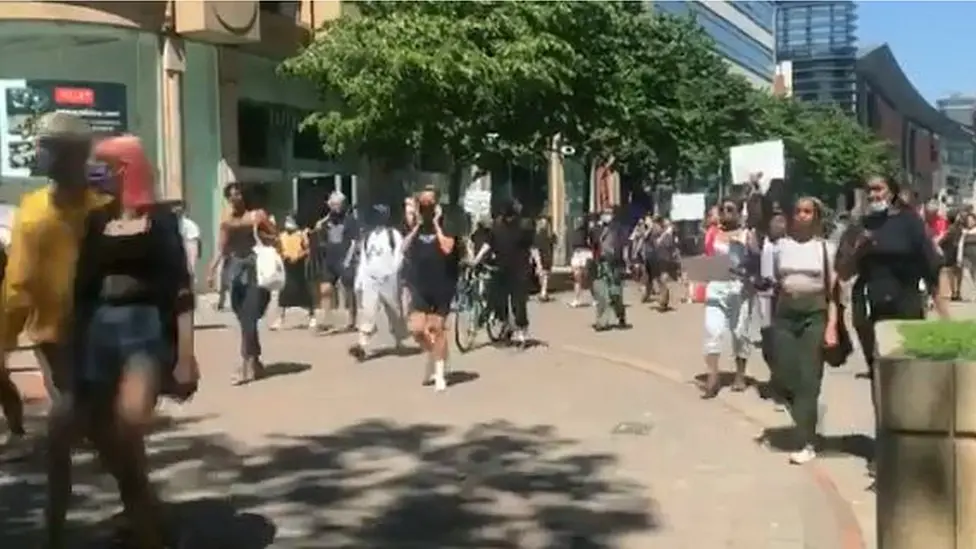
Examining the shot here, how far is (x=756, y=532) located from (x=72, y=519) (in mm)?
3133

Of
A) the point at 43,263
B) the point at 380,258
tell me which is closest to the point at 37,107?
the point at 380,258

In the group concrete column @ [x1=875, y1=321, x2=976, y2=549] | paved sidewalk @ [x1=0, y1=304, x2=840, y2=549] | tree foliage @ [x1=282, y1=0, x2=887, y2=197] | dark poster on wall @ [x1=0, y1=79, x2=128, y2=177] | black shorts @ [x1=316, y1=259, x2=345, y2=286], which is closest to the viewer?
concrete column @ [x1=875, y1=321, x2=976, y2=549]

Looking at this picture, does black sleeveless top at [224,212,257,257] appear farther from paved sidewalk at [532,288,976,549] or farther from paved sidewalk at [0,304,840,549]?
A: paved sidewalk at [532,288,976,549]

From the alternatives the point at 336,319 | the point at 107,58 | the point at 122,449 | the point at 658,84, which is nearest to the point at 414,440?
the point at 122,449

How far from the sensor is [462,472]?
8.28 metres

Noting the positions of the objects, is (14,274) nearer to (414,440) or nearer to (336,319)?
(414,440)

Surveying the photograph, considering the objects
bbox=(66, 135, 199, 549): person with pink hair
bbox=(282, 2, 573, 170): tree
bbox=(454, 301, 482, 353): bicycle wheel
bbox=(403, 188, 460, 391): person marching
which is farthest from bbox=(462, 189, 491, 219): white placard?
bbox=(66, 135, 199, 549): person with pink hair

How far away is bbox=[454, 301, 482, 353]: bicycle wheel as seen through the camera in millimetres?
16094

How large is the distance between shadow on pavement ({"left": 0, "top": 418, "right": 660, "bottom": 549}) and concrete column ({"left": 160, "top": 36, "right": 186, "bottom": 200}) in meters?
16.4

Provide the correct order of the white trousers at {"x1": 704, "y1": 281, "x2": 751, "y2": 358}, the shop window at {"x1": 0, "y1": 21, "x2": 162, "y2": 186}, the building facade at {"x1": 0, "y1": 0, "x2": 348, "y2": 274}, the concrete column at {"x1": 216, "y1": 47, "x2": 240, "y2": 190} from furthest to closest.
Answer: the concrete column at {"x1": 216, "y1": 47, "x2": 240, "y2": 190} < the building facade at {"x1": 0, "y1": 0, "x2": 348, "y2": 274} < the shop window at {"x1": 0, "y1": 21, "x2": 162, "y2": 186} < the white trousers at {"x1": 704, "y1": 281, "x2": 751, "y2": 358}

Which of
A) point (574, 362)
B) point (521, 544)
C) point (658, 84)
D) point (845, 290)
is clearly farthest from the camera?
point (658, 84)

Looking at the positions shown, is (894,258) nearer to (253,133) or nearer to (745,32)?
(253,133)

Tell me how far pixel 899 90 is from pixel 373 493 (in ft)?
431

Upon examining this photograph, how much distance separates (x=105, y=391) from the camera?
18.6 ft
